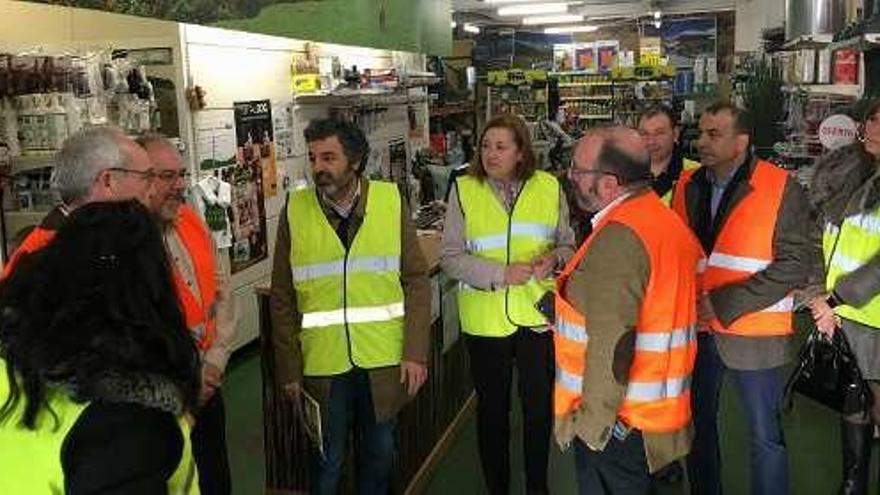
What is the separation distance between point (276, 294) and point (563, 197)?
1.23m

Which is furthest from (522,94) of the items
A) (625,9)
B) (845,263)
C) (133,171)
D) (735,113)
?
(133,171)

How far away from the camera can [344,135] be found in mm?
2779

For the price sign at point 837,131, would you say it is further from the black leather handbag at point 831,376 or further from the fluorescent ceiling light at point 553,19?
the fluorescent ceiling light at point 553,19

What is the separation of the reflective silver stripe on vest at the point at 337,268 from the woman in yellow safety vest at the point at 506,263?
1.57 ft

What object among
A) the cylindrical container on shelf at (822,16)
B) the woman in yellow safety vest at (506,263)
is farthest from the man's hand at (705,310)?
the cylindrical container on shelf at (822,16)

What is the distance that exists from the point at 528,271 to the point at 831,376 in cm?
249

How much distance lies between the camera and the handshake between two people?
3.14m

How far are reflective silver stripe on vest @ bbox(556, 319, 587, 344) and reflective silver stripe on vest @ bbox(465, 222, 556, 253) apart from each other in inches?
32.8

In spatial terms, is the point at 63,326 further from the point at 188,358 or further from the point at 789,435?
the point at 789,435

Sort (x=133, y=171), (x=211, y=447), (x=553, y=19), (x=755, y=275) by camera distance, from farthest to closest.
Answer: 1. (x=553, y=19)
2. (x=755, y=275)
3. (x=211, y=447)
4. (x=133, y=171)

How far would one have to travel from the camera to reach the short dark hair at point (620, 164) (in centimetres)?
234

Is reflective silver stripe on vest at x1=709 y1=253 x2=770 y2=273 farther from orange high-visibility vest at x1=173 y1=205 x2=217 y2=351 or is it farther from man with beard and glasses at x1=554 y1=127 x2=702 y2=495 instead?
orange high-visibility vest at x1=173 y1=205 x2=217 y2=351

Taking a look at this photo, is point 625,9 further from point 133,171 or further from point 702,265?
point 133,171

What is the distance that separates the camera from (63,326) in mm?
1229
